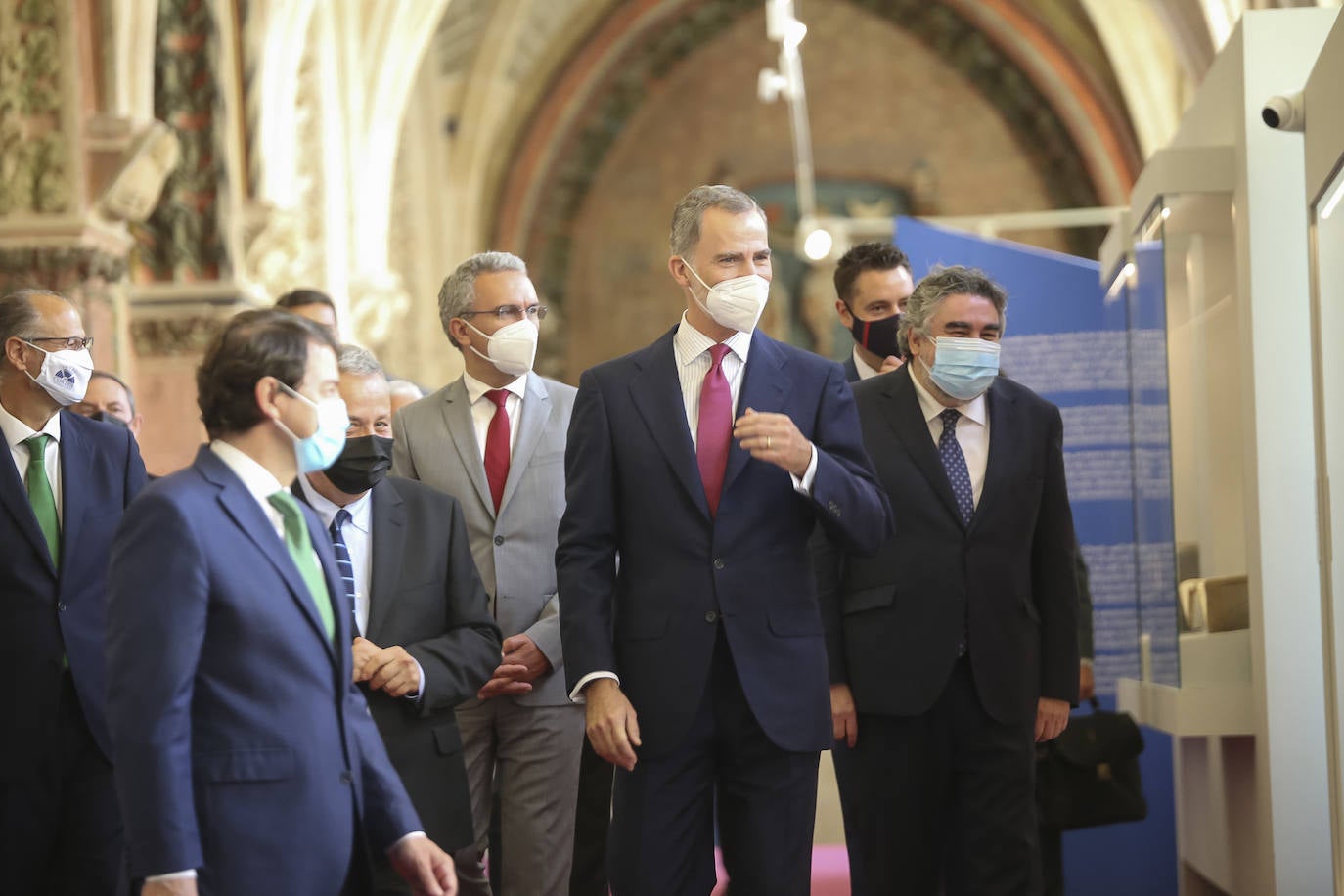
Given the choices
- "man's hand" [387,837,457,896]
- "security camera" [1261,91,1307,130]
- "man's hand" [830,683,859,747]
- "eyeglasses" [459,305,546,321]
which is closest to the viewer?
"man's hand" [387,837,457,896]

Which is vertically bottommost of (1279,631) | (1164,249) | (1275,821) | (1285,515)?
(1275,821)

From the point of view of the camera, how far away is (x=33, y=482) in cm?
445

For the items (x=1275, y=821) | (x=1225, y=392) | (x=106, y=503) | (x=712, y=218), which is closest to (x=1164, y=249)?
(x=1225, y=392)

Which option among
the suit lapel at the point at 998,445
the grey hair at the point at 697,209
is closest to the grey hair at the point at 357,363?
the grey hair at the point at 697,209

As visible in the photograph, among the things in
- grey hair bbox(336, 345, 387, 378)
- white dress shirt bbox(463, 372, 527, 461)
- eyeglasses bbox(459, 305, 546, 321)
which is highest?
eyeglasses bbox(459, 305, 546, 321)

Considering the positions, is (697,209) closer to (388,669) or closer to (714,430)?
(714,430)

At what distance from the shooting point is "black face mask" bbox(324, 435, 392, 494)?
4.20 metres

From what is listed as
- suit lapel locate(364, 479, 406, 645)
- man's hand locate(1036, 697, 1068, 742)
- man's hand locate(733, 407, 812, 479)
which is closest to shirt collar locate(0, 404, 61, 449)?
suit lapel locate(364, 479, 406, 645)

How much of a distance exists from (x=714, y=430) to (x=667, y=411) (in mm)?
113

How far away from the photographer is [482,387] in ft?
16.4

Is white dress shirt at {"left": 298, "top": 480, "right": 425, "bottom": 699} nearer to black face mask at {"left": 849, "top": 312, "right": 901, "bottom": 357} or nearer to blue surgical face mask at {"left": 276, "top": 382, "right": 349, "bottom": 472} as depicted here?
blue surgical face mask at {"left": 276, "top": 382, "right": 349, "bottom": 472}

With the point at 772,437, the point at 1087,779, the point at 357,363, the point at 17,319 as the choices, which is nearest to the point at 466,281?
the point at 357,363

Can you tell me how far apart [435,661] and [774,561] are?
82 centimetres

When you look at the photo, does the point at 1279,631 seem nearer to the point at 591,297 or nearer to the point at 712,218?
the point at 712,218
